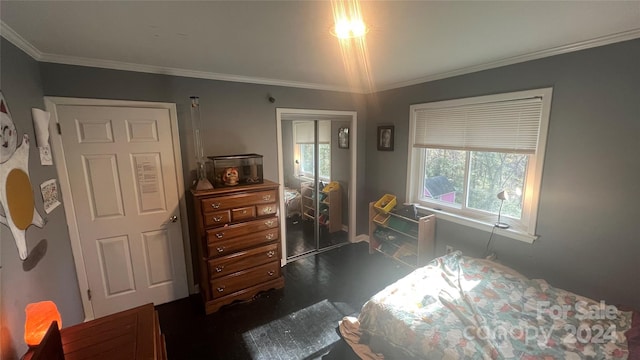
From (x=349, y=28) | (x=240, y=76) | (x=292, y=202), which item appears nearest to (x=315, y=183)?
(x=292, y=202)

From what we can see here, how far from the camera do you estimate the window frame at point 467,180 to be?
6.76ft

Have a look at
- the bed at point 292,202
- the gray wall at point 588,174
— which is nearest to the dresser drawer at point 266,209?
the bed at point 292,202

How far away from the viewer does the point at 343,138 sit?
377 cm

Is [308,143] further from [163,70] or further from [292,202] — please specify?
[163,70]

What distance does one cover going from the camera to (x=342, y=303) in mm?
2545

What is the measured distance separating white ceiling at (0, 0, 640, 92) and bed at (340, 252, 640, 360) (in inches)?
69.3

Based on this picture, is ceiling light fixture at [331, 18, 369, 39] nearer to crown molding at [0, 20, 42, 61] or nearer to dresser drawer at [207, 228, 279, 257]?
crown molding at [0, 20, 42, 61]

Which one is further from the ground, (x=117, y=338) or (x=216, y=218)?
(x=216, y=218)

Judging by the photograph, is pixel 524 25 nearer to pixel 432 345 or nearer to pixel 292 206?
pixel 432 345

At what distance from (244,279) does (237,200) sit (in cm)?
81

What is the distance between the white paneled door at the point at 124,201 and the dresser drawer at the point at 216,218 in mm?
462

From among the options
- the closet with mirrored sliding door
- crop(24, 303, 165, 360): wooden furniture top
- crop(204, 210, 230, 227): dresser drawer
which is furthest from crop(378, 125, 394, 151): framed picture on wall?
crop(24, 303, 165, 360): wooden furniture top

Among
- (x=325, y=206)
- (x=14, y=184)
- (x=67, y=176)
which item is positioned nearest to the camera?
(x=14, y=184)

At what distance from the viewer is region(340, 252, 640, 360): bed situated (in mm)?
1417
